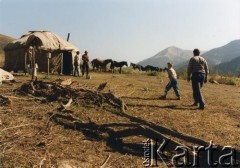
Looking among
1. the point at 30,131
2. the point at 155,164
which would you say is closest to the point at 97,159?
the point at 155,164

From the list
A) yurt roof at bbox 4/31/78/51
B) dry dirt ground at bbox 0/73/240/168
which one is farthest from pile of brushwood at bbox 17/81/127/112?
yurt roof at bbox 4/31/78/51

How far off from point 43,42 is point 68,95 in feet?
52.3

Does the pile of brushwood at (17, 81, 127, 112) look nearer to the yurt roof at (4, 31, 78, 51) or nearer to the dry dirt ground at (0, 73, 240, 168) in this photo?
the dry dirt ground at (0, 73, 240, 168)

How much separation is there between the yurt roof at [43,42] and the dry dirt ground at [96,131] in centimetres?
1420

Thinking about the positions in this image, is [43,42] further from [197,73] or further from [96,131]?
[96,131]

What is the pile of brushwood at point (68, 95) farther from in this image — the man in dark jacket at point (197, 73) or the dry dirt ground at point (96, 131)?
the man in dark jacket at point (197, 73)

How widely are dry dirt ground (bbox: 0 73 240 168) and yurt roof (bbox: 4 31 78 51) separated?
14202 mm

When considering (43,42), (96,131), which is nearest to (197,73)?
(96,131)

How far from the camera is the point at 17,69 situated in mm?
25906

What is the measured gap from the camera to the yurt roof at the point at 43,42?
82.5ft

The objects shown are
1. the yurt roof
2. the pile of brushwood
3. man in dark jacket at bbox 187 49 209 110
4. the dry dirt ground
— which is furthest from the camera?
the yurt roof

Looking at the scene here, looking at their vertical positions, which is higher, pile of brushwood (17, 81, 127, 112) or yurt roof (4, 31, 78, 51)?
yurt roof (4, 31, 78, 51)

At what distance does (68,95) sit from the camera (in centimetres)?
1103

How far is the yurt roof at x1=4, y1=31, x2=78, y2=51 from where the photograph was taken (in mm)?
25141
